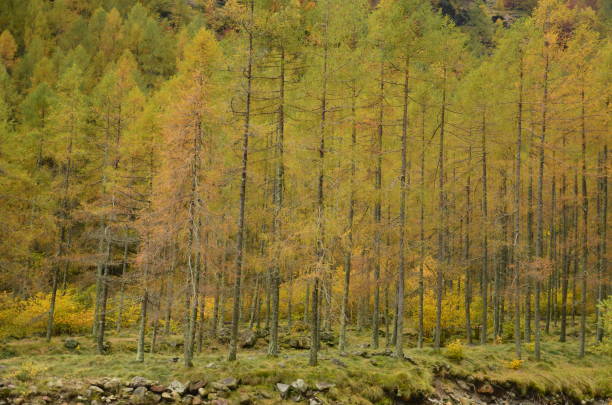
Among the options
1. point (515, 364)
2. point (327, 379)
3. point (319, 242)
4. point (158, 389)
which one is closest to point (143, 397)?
point (158, 389)

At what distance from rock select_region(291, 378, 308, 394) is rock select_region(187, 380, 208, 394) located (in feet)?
7.96

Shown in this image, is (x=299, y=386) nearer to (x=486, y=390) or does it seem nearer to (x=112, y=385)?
(x=112, y=385)

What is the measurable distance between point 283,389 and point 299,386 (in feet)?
1.59

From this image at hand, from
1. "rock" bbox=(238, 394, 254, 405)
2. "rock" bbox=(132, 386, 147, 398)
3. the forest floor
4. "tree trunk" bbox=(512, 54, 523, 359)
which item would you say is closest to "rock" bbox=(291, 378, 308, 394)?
the forest floor

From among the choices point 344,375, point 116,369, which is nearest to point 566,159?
point 344,375

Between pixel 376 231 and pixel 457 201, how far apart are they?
35.9 ft

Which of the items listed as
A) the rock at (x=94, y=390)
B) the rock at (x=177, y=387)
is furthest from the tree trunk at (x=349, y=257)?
the rock at (x=94, y=390)

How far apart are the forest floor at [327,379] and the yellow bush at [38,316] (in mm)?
3659

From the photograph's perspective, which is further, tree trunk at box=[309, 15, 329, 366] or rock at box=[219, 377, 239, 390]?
tree trunk at box=[309, 15, 329, 366]

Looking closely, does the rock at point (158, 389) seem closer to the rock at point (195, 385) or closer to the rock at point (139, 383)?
the rock at point (139, 383)

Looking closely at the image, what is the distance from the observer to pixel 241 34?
14.6 metres

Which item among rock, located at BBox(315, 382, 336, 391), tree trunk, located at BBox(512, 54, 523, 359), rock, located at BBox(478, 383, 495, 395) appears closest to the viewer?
rock, located at BBox(315, 382, 336, 391)

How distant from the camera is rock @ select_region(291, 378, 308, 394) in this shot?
12.1 meters

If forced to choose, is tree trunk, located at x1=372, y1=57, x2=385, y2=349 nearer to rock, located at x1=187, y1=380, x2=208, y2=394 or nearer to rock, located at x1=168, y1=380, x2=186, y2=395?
rock, located at x1=187, y1=380, x2=208, y2=394
